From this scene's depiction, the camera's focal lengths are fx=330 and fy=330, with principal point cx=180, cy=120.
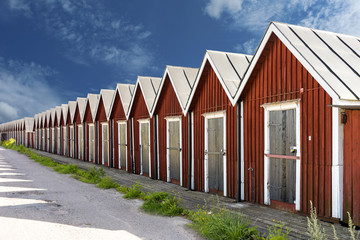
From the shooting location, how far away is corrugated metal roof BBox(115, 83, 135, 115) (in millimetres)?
19039

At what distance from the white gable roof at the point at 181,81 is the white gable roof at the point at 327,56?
147 inches

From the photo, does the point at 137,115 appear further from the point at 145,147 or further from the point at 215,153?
the point at 215,153

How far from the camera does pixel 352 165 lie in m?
6.89

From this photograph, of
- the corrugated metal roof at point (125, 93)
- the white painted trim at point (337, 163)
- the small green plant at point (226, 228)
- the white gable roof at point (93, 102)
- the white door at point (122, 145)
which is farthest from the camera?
the white gable roof at point (93, 102)

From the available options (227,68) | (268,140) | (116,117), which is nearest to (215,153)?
(268,140)

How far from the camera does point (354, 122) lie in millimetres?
6895

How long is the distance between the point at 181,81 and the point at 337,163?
8.03 meters

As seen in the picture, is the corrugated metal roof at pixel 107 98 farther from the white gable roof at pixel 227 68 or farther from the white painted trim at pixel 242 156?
the white painted trim at pixel 242 156

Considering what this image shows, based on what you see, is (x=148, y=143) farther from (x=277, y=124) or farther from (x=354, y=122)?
(x=354, y=122)

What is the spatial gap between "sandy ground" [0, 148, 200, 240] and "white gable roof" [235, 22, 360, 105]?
425 centimetres

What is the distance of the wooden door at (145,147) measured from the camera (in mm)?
16359

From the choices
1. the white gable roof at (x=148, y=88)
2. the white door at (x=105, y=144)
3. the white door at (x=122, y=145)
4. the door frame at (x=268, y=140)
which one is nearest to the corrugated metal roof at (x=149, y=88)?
the white gable roof at (x=148, y=88)

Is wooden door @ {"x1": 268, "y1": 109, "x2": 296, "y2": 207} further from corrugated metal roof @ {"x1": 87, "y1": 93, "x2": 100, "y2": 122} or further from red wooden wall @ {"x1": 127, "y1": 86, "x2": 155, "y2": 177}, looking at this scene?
corrugated metal roof @ {"x1": 87, "y1": 93, "x2": 100, "y2": 122}

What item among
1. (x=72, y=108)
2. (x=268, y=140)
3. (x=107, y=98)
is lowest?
(x=268, y=140)
